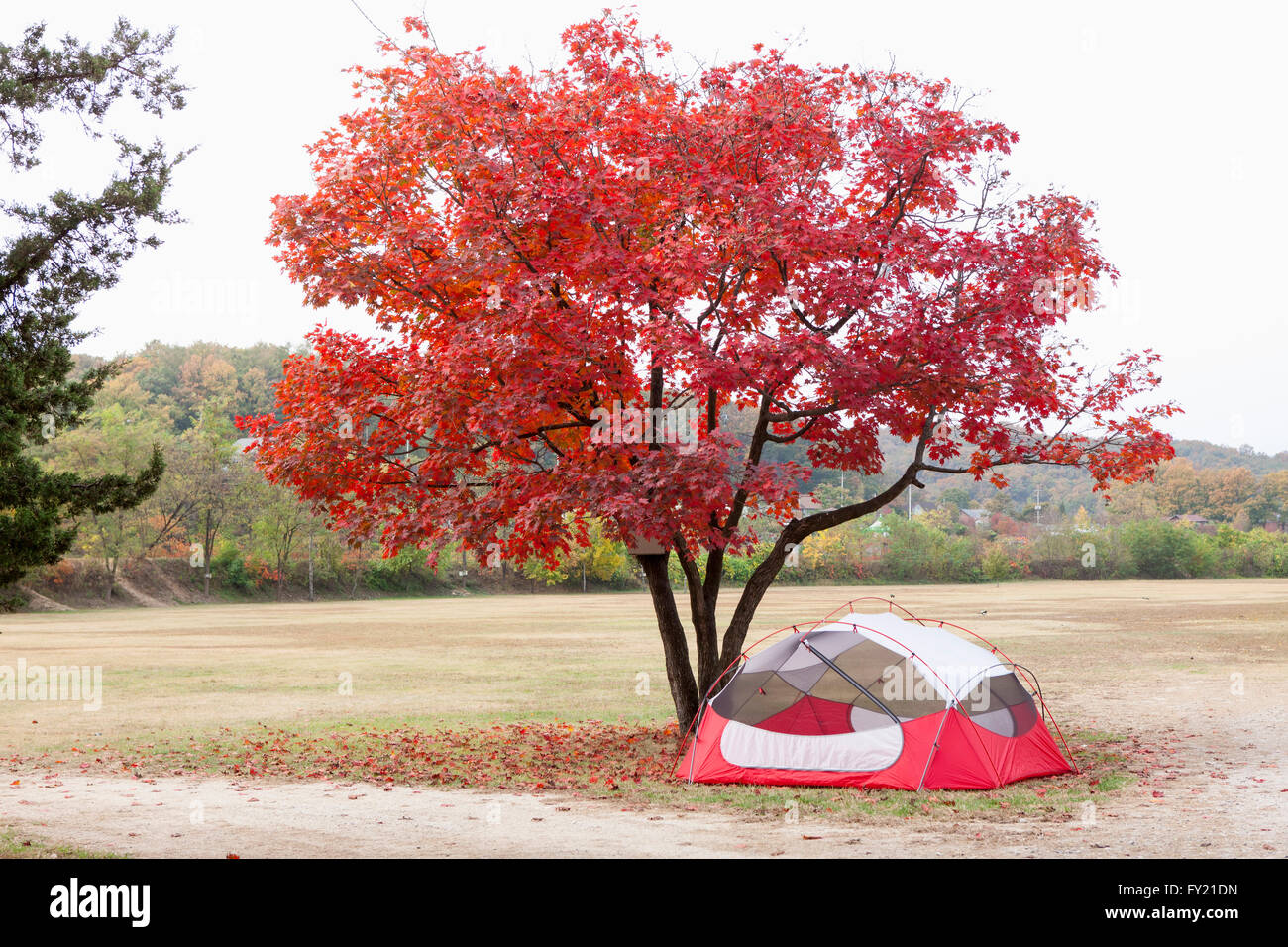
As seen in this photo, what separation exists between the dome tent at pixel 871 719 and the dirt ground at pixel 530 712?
1.37 meters

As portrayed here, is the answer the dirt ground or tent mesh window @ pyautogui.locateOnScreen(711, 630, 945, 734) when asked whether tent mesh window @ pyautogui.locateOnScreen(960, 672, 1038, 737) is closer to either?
tent mesh window @ pyautogui.locateOnScreen(711, 630, 945, 734)

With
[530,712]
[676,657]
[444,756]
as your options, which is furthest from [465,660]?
[676,657]

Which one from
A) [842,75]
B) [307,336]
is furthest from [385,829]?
[842,75]

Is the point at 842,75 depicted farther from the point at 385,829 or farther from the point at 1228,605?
the point at 1228,605

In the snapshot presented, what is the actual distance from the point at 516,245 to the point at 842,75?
4.32 meters

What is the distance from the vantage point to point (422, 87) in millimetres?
12594

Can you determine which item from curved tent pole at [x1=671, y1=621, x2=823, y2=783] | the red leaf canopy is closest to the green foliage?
the red leaf canopy

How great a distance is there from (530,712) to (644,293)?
370 inches

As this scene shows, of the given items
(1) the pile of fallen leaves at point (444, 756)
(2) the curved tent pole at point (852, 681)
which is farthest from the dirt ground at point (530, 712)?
(2) the curved tent pole at point (852, 681)

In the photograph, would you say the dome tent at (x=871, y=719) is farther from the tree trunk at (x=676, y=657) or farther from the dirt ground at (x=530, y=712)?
the tree trunk at (x=676, y=657)

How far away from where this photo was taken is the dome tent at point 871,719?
11547 millimetres

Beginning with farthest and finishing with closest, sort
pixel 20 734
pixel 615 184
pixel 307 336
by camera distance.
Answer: pixel 20 734
pixel 307 336
pixel 615 184

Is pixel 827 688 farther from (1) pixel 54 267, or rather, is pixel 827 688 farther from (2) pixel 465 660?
(2) pixel 465 660

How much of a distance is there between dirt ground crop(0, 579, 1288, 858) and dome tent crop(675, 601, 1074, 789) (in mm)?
1375
